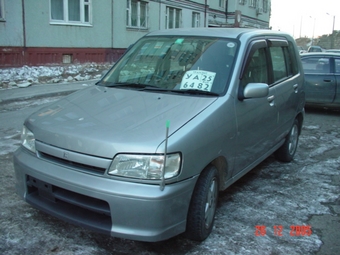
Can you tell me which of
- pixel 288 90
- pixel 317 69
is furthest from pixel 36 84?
pixel 288 90

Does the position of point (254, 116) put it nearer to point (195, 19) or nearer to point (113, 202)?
point (113, 202)

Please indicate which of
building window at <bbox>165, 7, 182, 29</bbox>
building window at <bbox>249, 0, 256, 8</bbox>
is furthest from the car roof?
building window at <bbox>249, 0, 256, 8</bbox>

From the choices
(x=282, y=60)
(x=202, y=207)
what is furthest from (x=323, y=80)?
(x=202, y=207)

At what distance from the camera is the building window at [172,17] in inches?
860

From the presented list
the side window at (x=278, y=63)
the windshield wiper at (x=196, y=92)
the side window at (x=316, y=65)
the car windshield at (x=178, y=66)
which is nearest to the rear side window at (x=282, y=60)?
the side window at (x=278, y=63)

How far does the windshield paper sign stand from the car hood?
0.18m

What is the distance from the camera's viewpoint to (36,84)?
1252cm

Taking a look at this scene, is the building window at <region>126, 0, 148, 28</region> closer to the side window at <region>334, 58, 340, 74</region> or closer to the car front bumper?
the side window at <region>334, 58, 340, 74</region>

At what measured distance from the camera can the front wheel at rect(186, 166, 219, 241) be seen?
9.79ft

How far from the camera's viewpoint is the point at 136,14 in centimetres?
1925

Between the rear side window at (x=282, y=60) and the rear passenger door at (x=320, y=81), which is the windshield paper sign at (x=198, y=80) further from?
the rear passenger door at (x=320, y=81)

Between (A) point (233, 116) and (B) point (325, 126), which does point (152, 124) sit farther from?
(B) point (325, 126)

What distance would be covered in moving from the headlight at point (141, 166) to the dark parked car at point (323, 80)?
7.53 metres
